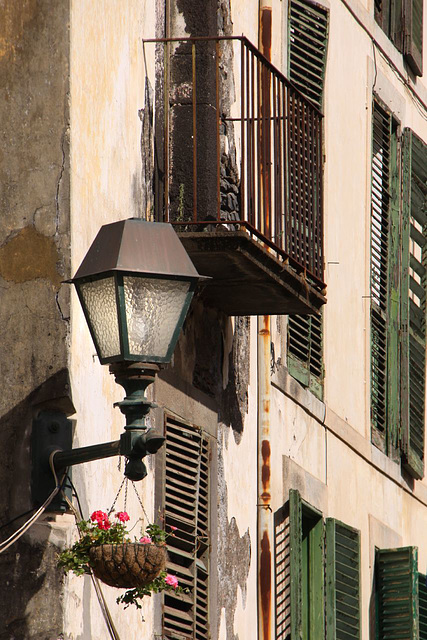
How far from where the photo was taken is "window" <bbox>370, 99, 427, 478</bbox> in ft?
44.7

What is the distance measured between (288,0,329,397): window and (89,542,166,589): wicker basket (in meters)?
4.37

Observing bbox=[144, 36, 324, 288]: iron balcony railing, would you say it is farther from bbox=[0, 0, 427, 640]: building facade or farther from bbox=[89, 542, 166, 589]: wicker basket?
bbox=[89, 542, 166, 589]: wicker basket

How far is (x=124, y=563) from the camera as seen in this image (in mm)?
7316

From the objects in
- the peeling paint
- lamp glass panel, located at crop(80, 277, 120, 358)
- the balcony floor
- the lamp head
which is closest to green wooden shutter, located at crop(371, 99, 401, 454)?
the balcony floor

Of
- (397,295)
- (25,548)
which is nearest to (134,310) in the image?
(25,548)

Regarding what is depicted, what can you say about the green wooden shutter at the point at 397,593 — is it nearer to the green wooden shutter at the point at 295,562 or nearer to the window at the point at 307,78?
the window at the point at 307,78

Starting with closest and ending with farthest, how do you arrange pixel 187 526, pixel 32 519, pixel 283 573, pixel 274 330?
pixel 32 519 < pixel 187 526 < pixel 283 573 < pixel 274 330

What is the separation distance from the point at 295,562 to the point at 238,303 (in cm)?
189

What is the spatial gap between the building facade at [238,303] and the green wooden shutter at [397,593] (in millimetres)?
16

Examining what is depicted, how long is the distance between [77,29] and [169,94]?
150cm

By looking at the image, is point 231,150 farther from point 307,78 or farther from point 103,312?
point 103,312

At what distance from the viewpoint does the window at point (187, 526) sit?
9258 mm

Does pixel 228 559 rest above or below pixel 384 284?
below

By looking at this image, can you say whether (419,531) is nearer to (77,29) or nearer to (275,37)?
(275,37)
